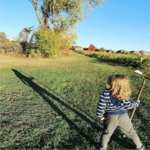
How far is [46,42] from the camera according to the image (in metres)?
20.3

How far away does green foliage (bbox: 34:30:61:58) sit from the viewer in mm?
19872

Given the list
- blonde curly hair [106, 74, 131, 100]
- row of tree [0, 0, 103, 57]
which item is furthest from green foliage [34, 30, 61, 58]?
blonde curly hair [106, 74, 131, 100]

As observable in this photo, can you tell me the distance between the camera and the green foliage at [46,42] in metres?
19.9

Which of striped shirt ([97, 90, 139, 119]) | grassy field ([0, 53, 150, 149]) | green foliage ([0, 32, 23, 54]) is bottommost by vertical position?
grassy field ([0, 53, 150, 149])

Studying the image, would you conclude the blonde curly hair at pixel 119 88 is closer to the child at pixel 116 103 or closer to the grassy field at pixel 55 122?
the child at pixel 116 103

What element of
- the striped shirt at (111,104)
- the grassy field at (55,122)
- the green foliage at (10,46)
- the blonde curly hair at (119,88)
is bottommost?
the grassy field at (55,122)

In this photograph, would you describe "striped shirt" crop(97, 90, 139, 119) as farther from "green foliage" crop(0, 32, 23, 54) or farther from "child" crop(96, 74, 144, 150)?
"green foliage" crop(0, 32, 23, 54)

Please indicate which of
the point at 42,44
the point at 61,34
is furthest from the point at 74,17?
the point at 42,44

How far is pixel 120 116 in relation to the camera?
1.89 metres

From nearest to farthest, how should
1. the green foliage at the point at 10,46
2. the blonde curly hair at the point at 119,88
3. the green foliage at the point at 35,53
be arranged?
1. the blonde curly hair at the point at 119,88
2. the green foliage at the point at 35,53
3. the green foliage at the point at 10,46

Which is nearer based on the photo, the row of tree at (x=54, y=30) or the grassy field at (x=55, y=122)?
the grassy field at (x=55, y=122)

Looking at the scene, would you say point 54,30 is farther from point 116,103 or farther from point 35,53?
point 116,103

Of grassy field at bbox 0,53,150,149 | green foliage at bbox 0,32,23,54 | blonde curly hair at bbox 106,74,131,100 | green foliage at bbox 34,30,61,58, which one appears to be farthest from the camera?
green foliage at bbox 0,32,23,54

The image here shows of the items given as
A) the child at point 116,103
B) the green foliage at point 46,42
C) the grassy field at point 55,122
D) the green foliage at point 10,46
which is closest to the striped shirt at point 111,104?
the child at point 116,103
